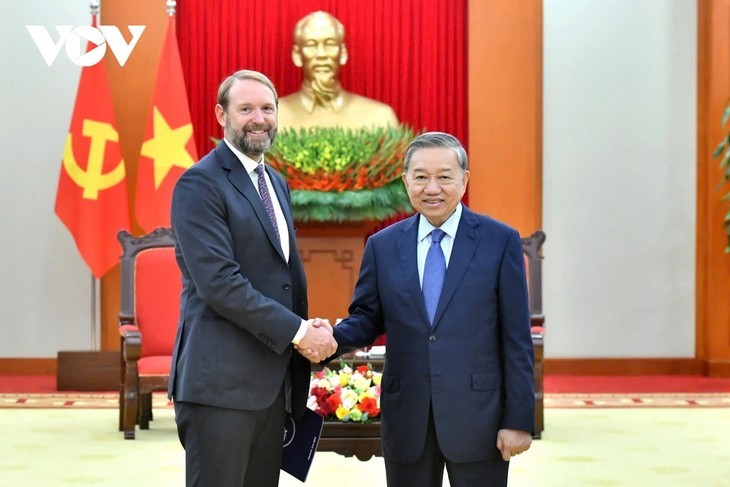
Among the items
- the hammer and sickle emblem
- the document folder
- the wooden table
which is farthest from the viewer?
the hammer and sickle emblem

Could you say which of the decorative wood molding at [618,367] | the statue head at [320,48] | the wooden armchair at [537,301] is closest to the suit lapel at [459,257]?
the wooden armchair at [537,301]

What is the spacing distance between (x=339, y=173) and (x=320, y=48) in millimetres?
1202

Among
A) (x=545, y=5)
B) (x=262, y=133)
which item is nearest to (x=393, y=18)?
(x=545, y=5)

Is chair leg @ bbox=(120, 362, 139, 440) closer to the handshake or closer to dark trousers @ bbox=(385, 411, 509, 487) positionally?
the handshake

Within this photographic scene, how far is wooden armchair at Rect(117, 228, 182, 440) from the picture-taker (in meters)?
6.38

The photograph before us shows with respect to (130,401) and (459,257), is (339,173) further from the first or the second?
(459,257)

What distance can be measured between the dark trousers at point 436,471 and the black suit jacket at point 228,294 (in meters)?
0.43

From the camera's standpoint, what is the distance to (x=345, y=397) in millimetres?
5082

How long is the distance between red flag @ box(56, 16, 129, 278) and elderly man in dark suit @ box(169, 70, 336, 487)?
17.0ft

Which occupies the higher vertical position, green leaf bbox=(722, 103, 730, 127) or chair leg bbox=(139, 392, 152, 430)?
green leaf bbox=(722, 103, 730, 127)

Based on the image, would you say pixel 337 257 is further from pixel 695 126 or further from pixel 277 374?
pixel 277 374

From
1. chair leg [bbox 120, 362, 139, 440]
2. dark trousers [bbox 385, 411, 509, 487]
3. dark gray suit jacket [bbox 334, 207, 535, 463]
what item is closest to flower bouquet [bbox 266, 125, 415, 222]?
Answer: chair leg [bbox 120, 362, 139, 440]

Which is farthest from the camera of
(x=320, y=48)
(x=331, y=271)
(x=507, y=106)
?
(x=507, y=106)

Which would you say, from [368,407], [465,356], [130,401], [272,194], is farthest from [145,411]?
[465,356]
